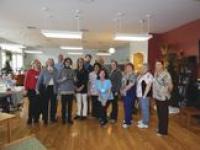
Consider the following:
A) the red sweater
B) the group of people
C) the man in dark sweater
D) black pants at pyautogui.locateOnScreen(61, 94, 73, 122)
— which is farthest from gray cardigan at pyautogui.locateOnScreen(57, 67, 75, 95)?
the man in dark sweater

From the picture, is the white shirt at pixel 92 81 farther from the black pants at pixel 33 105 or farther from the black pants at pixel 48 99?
the black pants at pixel 33 105

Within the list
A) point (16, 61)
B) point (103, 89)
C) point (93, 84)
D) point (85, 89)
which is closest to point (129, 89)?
point (103, 89)

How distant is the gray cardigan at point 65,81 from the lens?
19.0 feet

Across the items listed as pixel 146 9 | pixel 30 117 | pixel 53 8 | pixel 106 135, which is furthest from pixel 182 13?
pixel 30 117

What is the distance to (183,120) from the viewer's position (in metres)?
6.59

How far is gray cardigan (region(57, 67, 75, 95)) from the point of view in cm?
580

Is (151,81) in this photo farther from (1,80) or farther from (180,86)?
(1,80)

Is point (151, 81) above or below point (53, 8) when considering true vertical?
below

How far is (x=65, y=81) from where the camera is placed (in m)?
5.81

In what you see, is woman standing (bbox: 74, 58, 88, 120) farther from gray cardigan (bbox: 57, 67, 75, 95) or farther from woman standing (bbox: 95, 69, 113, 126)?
woman standing (bbox: 95, 69, 113, 126)

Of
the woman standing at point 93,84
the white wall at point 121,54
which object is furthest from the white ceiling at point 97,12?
the white wall at point 121,54

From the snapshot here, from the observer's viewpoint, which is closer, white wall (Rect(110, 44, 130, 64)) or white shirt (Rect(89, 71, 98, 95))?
white shirt (Rect(89, 71, 98, 95))

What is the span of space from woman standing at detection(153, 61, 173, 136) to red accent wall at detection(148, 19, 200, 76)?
2583 mm

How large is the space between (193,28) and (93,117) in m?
3.81
